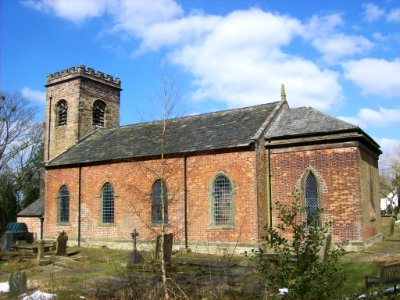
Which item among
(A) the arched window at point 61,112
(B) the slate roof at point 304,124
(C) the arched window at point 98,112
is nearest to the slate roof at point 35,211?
(A) the arched window at point 61,112

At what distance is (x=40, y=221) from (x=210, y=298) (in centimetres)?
2319

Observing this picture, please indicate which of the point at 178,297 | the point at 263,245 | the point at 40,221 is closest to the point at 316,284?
the point at 178,297

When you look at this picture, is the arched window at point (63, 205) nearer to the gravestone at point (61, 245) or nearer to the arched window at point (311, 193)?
the gravestone at point (61, 245)

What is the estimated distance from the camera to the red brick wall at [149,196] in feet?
64.3

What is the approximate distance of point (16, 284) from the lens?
1023 cm

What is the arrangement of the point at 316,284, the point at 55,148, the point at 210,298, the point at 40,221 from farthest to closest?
1. the point at 55,148
2. the point at 40,221
3. the point at 210,298
4. the point at 316,284

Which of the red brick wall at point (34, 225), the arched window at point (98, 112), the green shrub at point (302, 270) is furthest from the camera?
the arched window at point (98, 112)

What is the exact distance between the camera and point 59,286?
1254cm

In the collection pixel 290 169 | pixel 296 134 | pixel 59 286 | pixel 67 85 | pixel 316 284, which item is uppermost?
pixel 67 85

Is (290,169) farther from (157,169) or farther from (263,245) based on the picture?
(157,169)

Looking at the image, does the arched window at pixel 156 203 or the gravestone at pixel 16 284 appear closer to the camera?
the gravestone at pixel 16 284

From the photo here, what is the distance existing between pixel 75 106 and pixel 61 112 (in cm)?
206

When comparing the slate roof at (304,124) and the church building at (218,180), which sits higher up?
the slate roof at (304,124)

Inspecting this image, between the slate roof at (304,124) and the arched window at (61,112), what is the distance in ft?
58.0
